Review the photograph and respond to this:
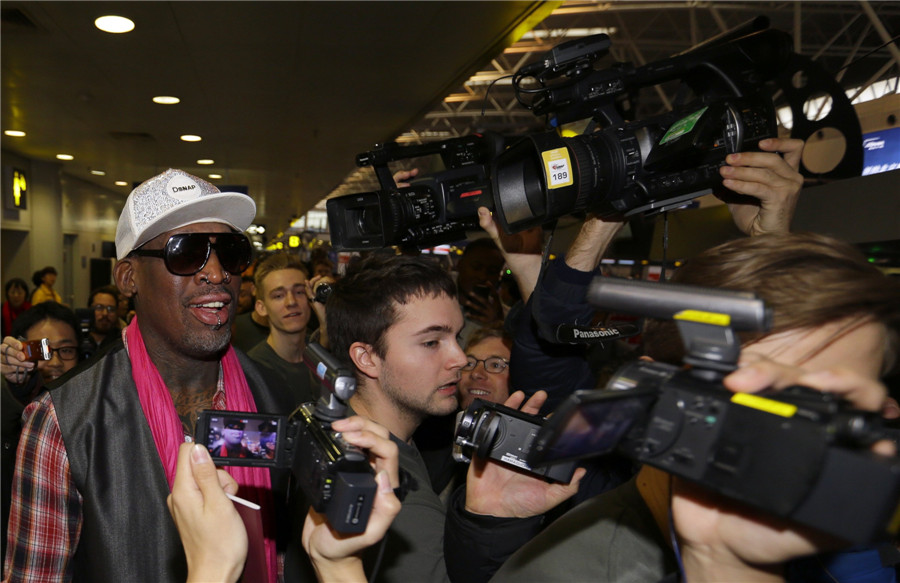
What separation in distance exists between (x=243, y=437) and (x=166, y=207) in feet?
2.88

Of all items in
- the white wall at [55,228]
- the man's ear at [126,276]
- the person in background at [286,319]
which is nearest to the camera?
the man's ear at [126,276]

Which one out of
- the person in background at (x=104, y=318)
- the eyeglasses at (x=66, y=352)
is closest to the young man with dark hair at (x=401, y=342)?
the eyeglasses at (x=66, y=352)

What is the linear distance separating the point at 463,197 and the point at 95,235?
1561cm

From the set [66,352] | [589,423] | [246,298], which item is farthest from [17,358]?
[246,298]

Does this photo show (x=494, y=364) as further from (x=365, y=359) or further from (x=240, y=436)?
(x=240, y=436)

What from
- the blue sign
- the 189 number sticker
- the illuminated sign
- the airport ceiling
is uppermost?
the airport ceiling

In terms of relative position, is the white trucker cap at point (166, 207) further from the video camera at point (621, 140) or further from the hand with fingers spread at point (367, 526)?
the hand with fingers spread at point (367, 526)

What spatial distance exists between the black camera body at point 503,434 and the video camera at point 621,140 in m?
0.52

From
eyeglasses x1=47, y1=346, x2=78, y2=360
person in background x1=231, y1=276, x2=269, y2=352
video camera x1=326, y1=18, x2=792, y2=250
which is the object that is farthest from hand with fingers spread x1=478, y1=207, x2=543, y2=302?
person in background x1=231, y1=276, x2=269, y2=352

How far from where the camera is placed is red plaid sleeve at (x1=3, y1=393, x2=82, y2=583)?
164 cm

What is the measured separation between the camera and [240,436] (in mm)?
1291

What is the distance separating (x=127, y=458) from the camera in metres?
1.78

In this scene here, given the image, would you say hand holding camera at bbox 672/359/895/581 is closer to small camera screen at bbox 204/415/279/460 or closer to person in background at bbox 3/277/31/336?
small camera screen at bbox 204/415/279/460

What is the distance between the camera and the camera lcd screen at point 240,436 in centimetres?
128
